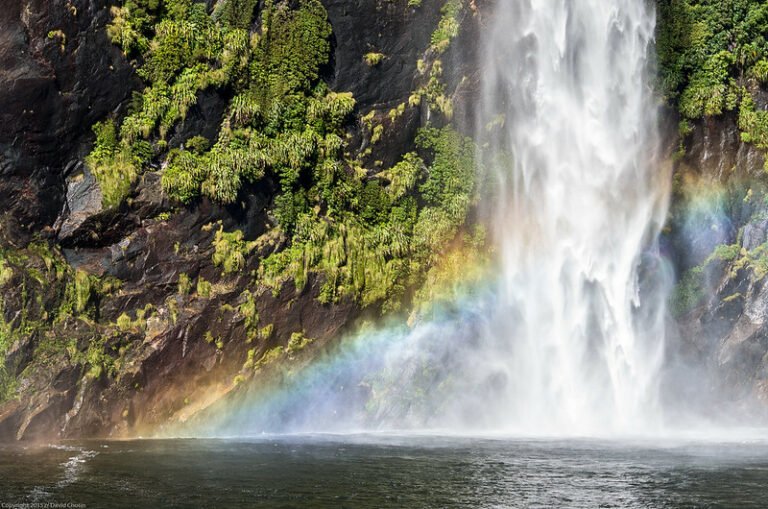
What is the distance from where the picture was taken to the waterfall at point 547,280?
2633 cm

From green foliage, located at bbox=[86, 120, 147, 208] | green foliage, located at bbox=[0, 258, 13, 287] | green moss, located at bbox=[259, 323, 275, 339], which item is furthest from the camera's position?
green moss, located at bbox=[259, 323, 275, 339]

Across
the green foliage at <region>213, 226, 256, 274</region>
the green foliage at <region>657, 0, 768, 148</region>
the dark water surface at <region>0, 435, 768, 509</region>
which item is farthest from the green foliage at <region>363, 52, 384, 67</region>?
the dark water surface at <region>0, 435, 768, 509</region>

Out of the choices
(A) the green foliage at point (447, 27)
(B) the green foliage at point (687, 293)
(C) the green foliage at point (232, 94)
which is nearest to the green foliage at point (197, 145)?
(C) the green foliage at point (232, 94)

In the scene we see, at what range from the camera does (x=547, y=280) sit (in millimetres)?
28031

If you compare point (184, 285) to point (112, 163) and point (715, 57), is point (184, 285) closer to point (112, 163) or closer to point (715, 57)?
point (112, 163)

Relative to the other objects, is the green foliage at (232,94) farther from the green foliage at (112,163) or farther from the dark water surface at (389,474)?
the dark water surface at (389,474)

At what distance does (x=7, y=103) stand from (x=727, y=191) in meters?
26.2

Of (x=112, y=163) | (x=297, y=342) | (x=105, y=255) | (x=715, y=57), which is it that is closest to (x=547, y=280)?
(x=297, y=342)

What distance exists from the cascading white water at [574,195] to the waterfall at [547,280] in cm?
5

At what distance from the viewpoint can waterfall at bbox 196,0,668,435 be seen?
2633 cm

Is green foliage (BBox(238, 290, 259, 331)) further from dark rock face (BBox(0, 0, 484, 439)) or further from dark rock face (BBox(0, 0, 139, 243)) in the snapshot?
dark rock face (BBox(0, 0, 139, 243))

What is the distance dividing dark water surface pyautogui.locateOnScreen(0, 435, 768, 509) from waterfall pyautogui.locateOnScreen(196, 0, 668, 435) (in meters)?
6.01

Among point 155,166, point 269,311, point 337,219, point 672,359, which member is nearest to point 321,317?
point 269,311

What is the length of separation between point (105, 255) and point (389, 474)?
532 inches
